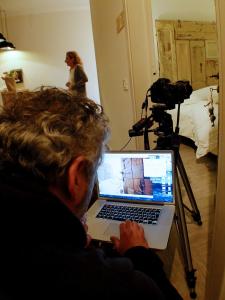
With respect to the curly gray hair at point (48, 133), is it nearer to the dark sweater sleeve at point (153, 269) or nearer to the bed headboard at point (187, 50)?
the dark sweater sleeve at point (153, 269)

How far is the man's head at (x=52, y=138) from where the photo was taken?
17.8 inches

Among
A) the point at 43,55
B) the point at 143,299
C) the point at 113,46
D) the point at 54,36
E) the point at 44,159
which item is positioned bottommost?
the point at 143,299

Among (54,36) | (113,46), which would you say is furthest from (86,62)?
(113,46)

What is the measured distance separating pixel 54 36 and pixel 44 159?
4.69 meters

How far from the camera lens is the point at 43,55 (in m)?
4.69

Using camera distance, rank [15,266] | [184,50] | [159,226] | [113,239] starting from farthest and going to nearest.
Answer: [184,50] → [159,226] → [113,239] → [15,266]

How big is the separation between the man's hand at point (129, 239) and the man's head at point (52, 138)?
347 millimetres

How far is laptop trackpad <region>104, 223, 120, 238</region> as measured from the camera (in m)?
1.01

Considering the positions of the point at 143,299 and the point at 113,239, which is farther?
the point at 113,239

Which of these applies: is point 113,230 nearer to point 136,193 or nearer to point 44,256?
point 136,193

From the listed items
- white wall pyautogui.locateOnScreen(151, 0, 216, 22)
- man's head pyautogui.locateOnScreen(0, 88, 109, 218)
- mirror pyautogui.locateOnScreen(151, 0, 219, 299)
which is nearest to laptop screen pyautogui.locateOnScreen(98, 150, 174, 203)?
man's head pyautogui.locateOnScreen(0, 88, 109, 218)

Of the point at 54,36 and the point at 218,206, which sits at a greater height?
the point at 54,36

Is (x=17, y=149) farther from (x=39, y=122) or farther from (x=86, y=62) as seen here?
(x=86, y=62)

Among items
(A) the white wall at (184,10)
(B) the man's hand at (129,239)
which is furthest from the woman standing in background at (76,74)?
(B) the man's hand at (129,239)
